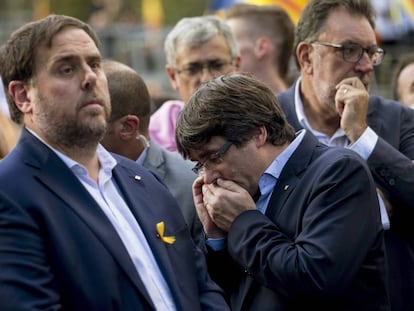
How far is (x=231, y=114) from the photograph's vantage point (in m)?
4.51

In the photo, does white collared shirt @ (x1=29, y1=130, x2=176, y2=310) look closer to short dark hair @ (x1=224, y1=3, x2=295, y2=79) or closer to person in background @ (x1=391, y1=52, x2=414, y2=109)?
short dark hair @ (x1=224, y1=3, x2=295, y2=79)

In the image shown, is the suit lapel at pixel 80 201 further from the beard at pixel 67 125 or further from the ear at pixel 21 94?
the ear at pixel 21 94

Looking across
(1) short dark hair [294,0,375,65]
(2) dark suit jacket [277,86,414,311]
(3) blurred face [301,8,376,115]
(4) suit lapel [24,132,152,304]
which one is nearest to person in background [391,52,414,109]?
(1) short dark hair [294,0,375,65]

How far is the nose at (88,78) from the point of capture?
449cm

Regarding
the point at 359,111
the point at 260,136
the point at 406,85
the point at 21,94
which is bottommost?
the point at 406,85

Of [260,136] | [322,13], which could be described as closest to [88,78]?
[260,136]

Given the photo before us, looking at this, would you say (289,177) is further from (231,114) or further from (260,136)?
(231,114)

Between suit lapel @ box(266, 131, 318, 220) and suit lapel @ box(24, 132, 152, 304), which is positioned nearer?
suit lapel @ box(24, 132, 152, 304)

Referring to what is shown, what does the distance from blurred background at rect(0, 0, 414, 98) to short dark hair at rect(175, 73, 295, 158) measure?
4.72m

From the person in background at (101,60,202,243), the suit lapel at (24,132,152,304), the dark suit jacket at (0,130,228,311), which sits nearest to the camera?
the dark suit jacket at (0,130,228,311)

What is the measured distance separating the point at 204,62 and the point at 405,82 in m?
1.78

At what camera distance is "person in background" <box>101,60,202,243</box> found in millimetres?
5707

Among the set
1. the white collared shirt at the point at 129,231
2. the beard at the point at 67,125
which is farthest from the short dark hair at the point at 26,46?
the white collared shirt at the point at 129,231

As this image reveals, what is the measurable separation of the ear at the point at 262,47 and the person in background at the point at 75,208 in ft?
10.4
